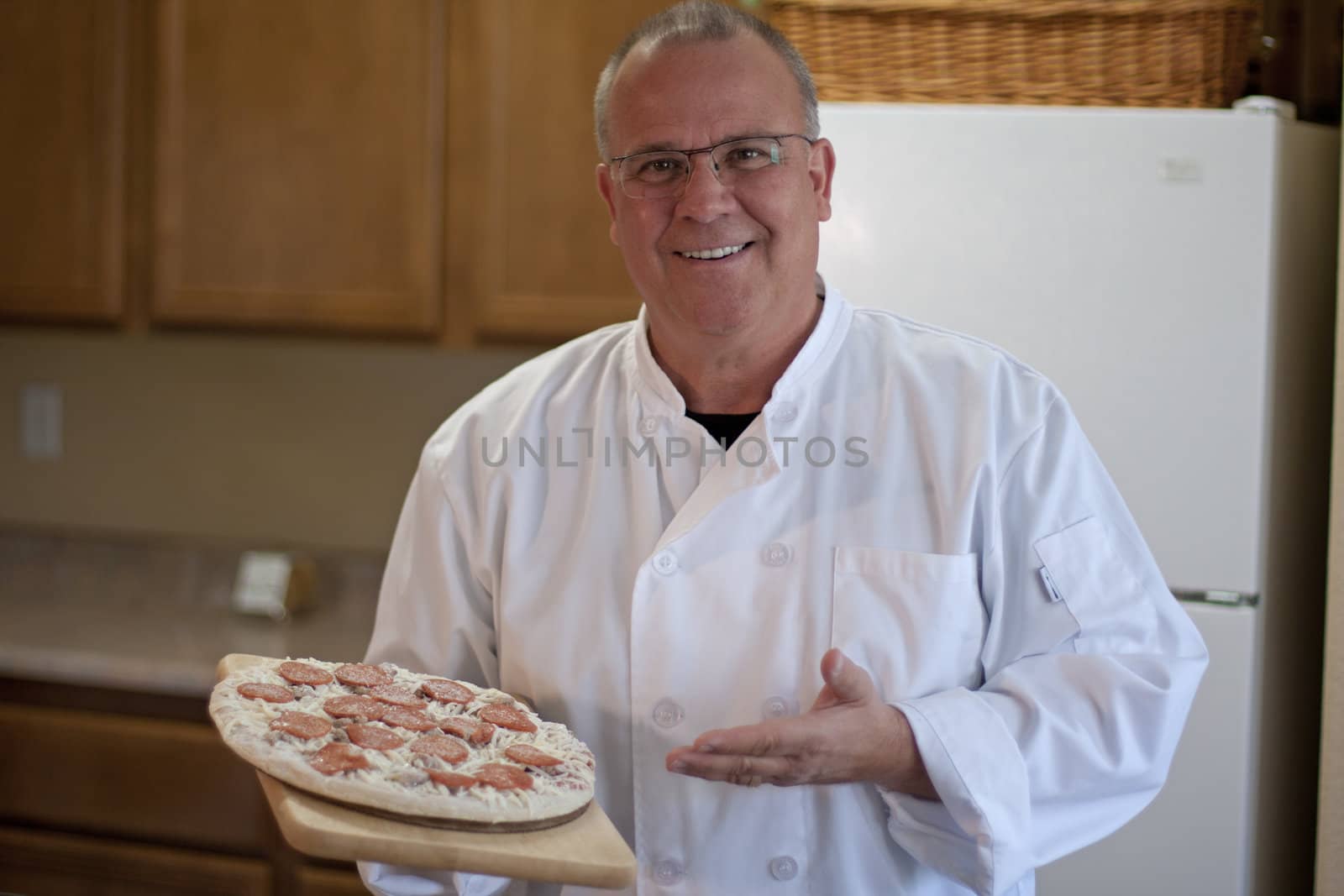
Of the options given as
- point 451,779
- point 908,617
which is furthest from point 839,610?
point 451,779

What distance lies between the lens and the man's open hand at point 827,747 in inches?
37.3

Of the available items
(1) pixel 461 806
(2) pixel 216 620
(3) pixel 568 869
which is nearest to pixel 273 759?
(1) pixel 461 806

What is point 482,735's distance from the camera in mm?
1072

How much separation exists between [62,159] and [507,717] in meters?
1.75

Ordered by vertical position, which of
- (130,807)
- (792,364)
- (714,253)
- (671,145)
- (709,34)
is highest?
(709,34)

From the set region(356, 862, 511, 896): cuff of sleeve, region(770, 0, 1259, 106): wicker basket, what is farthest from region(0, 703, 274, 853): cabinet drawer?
region(770, 0, 1259, 106): wicker basket

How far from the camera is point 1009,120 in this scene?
1.48m

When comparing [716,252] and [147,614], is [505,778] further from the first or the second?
[147,614]

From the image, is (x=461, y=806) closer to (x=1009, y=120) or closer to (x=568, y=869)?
(x=568, y=869)

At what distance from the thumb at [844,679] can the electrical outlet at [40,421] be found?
7.33 feet

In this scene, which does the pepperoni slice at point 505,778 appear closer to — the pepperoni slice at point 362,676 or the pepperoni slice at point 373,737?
the pepperoni slice at point 373,737

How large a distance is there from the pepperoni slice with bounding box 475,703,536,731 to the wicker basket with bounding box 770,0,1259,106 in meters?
0.90

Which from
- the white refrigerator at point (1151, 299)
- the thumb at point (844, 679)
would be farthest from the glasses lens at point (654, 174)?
the thumb at point (844, 679)

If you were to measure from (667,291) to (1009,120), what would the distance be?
0.53 m
